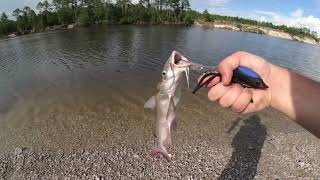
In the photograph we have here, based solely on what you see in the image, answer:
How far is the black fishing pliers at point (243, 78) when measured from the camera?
4.09 metres

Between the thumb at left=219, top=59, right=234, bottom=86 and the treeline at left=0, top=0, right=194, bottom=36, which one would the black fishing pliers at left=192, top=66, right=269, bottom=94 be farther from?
the treeline at left=0, top=0, right=194, bottom=36

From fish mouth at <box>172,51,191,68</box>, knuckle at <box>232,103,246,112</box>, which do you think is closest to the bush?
knuckle at <box>232,103,246,112</box>

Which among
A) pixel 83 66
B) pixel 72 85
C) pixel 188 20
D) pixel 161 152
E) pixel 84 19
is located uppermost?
pixel 188 20

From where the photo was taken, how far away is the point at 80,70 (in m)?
34.5

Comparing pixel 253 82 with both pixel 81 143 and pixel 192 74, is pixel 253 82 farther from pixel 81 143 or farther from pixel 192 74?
pixel 192 74

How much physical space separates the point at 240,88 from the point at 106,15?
113m

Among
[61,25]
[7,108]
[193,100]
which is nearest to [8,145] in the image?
[7,108]

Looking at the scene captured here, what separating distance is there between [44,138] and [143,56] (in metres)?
27.0

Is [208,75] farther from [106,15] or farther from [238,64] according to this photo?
[106,15]

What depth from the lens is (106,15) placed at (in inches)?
4414

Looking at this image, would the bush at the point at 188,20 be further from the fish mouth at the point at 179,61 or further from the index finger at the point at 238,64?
the fish mouth at the point at 179,61

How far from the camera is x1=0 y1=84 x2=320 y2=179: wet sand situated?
13891mm

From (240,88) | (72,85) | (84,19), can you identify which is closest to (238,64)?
(240,88)

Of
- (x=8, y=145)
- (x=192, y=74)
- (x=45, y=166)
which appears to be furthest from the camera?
(x=192, y=74)
